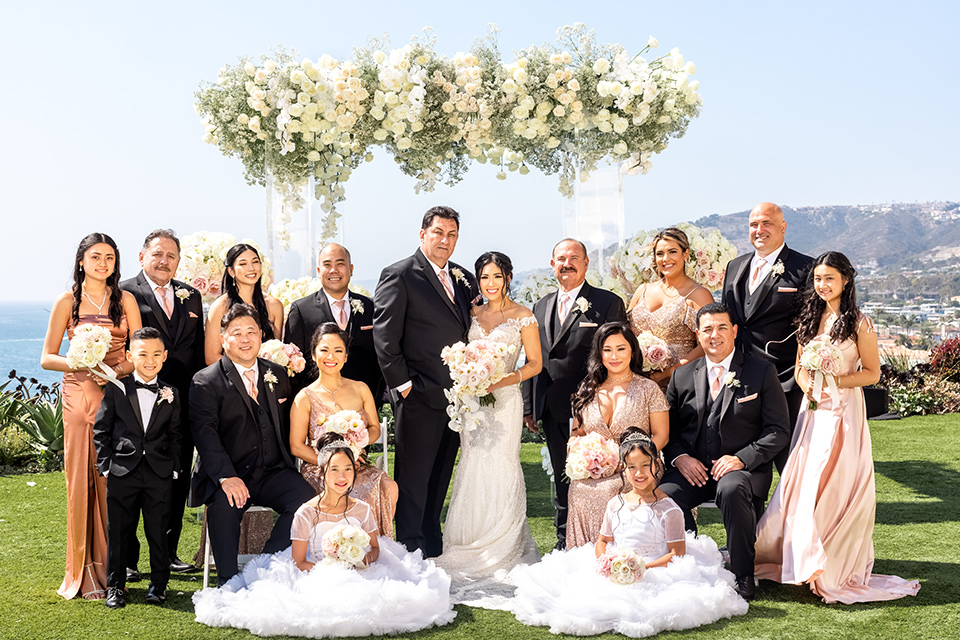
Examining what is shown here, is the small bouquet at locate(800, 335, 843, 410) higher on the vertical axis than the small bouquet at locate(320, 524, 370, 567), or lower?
higher

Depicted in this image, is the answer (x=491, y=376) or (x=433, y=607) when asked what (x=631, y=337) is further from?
(x=433, y=607)

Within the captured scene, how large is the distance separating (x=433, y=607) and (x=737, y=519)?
2.04 metres

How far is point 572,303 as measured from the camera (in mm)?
6375

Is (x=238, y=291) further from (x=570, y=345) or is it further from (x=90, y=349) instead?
(x=570, y=345)

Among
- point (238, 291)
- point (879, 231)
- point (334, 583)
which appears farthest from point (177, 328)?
point (879, 231)

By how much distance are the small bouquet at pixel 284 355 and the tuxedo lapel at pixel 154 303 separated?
727mm

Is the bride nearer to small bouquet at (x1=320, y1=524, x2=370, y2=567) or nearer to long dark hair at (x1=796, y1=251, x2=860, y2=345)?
small bouquet at (x1=320, y1=524, x2=370, y2=567)

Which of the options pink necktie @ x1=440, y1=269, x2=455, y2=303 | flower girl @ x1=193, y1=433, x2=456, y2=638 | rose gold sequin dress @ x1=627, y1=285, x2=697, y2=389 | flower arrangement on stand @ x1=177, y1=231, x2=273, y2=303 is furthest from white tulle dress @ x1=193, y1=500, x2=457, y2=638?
flower arrangement on stand @ x1=177, y1=231, x2=273, y2=303

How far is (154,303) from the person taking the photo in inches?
240

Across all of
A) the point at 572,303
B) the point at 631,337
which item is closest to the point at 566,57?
the point at 572,303

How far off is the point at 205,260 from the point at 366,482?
2.89 metres

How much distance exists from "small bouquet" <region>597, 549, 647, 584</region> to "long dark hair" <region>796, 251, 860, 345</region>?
206 centimetres

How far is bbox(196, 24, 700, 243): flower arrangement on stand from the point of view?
802cm

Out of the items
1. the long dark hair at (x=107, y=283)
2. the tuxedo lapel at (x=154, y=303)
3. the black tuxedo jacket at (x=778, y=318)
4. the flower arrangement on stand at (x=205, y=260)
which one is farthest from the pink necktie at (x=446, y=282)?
the long dark hair at (x=107, y=283)
